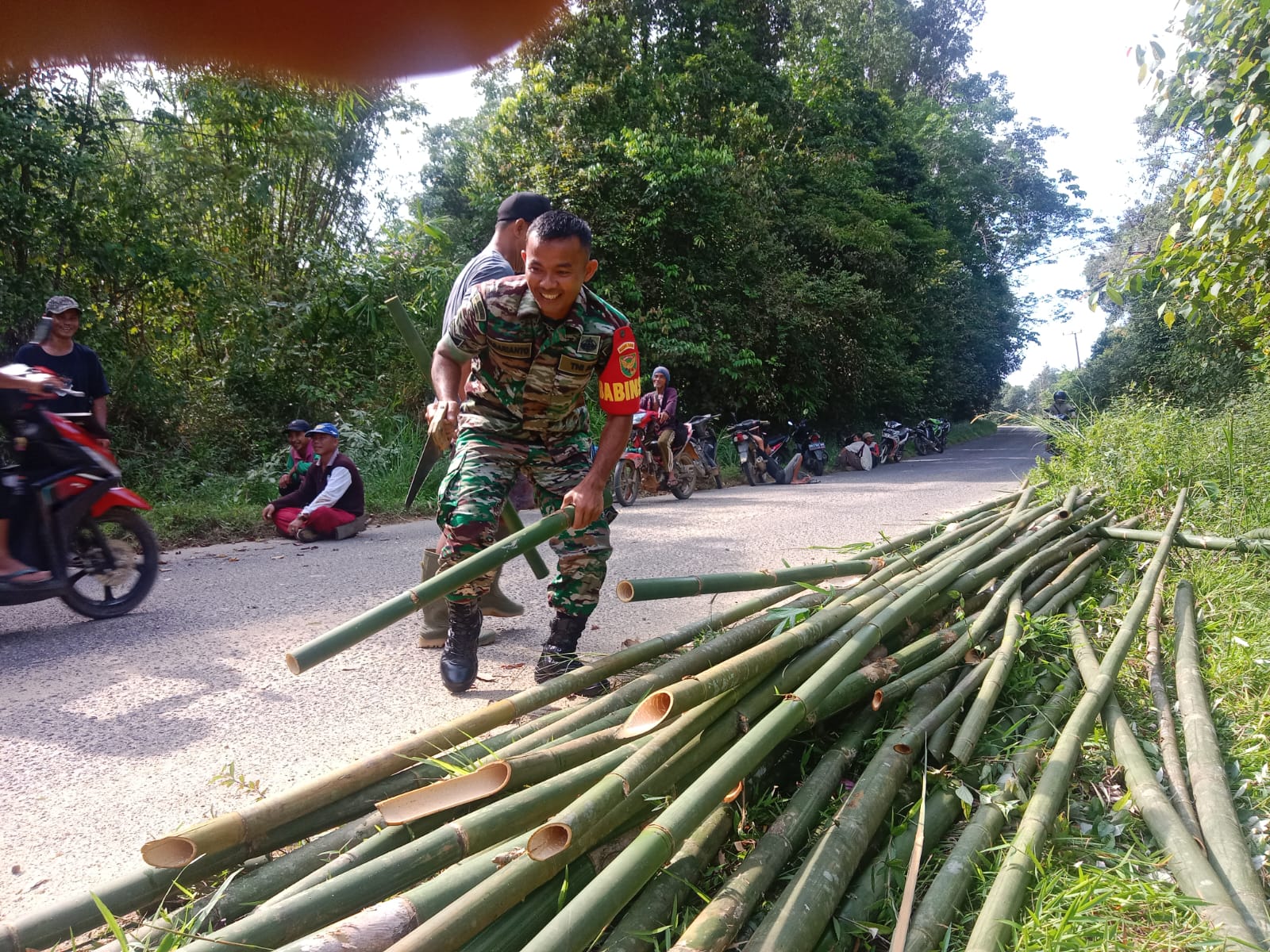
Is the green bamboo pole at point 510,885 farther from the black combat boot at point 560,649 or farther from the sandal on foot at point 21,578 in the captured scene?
the sandal on foot at point 21,578

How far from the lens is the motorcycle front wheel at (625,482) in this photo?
9086mm

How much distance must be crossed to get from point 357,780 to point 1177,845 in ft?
5.30

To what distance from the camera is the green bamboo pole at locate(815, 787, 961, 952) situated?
152 cm

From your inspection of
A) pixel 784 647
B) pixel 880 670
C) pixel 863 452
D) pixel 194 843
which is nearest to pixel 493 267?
pixel 784 647

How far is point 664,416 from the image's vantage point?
991 cm

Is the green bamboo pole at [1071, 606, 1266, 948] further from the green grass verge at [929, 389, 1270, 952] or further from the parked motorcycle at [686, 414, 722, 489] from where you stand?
the parked motorcycle at [686, 414, 722, 489]

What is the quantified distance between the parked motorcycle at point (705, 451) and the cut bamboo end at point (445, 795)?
957 centimetres

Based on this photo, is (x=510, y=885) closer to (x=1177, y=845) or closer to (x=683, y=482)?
(x=1177, y=845)

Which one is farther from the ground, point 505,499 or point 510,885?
point 505,499

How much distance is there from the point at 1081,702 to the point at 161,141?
995 centimetres

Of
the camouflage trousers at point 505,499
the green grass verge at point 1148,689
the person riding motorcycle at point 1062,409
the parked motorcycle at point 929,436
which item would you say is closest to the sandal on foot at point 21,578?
the camouflage trousers at point 505,499

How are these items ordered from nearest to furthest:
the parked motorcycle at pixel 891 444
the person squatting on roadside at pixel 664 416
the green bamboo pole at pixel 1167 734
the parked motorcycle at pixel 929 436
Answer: the green bamboo pole at pixel 1167 734, the person squatting on roadside at pixel 664 416, the parked motorcycle at pixel 891 444, the parked motorcycle at pixel 929 436

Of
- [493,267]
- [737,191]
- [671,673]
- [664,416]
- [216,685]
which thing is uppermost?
[737,191]

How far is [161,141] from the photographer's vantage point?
891cm
